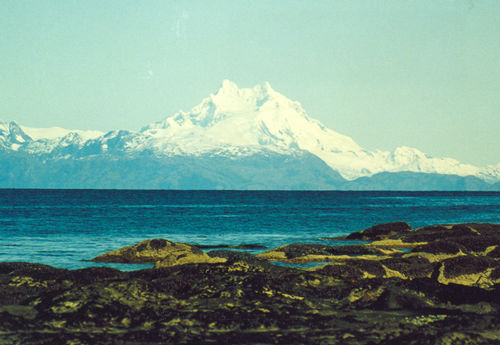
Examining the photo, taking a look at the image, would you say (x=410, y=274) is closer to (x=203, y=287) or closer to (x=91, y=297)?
(x=203, y=287)

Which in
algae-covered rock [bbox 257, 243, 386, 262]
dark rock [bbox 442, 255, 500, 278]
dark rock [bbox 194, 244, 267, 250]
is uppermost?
dark rock [bbox 442, 255, 500, 278]

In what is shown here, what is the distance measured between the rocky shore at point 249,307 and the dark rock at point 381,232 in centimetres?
3227

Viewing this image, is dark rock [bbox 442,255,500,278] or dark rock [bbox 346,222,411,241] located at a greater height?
dark rock [bbox 442,255,500,278]

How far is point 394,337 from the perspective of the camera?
16.4 meters

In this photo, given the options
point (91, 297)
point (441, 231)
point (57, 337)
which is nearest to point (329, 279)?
point (91, 297)

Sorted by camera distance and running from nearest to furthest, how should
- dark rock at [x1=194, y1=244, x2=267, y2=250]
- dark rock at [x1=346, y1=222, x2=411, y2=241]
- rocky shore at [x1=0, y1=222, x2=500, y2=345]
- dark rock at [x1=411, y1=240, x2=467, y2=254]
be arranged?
rocky shore at [x1=0, y1=222, x2=500, y2=345] → dark rock at [x1=411, y1=240, x2=467, y2=254] → dark rock at [x1=194, y1=244, x2=267, y2=250] → dark rock at [x1=346, y1=222, x2=411, y2=241]

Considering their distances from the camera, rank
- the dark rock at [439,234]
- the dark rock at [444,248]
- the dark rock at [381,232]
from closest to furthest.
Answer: the dark rock at [444,248] < the dark rock at [439,234] < the dark rock at [381,232]

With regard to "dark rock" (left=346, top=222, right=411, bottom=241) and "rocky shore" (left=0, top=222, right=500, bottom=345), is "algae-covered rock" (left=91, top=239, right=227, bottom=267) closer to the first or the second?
"rocky shore" (left=0, top=222, right=500, bottom=345)

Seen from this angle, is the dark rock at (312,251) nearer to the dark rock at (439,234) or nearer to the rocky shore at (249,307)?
the dark rock at (439,234)

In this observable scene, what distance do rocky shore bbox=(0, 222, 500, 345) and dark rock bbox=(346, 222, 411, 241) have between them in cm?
3227

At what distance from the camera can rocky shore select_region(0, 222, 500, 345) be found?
653 inches

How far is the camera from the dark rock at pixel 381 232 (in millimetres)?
58875

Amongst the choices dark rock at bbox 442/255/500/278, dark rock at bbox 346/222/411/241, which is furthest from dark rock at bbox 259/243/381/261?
dark rock at bbox 346/222/411/241

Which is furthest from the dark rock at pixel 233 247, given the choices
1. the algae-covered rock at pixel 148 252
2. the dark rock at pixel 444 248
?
the dark rock at pixel 444 248
